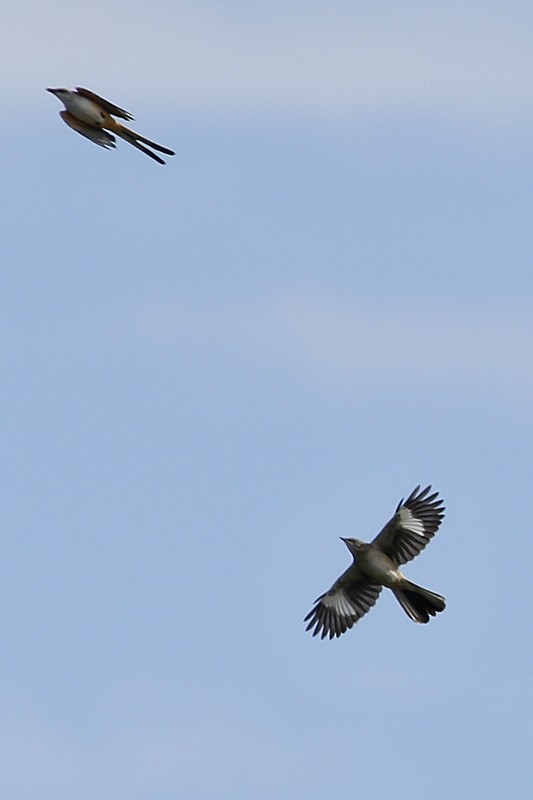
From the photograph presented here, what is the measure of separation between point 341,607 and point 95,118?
11.8 m

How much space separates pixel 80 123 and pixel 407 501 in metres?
10.2

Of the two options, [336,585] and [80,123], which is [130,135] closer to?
[80,123]

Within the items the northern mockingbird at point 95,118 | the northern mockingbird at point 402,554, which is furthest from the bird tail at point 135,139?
the northern mockingbird at point 402,554

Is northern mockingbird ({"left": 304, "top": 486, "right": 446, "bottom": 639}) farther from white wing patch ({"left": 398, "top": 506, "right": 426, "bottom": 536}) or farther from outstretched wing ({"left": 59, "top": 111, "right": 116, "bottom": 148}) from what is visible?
outstretched wing ({"left": 59, "top": 111, "right": 116, "bottom": 148})

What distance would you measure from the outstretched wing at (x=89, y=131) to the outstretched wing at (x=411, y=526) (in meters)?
9.90

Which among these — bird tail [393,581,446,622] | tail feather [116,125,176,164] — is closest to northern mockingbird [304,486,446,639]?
bird tail [393,581,446,622]

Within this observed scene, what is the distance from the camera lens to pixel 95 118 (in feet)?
58.2

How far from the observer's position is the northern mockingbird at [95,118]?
17609 millimetres

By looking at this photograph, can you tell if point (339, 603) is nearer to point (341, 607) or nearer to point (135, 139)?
point (341, 607)

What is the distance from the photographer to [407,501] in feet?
86.0

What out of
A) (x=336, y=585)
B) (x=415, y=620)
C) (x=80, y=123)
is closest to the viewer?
(x=80, y=123)

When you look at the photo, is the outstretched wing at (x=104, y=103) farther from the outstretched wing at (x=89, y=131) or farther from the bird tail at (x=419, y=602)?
the bird tail at (x=419, y=602)

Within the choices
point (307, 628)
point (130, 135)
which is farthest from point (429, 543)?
point (130, 135)

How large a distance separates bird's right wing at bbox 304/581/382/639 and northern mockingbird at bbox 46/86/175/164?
1097 centimetres
